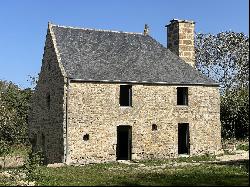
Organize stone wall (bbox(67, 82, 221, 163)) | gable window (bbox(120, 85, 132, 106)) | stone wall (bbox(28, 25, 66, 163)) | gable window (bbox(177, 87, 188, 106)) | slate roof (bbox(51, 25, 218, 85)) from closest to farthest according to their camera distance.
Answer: stone wall (bbox(67, 82, 221, 163)) < stone wall (bbox(28, 25, 66, 163)) < slate roof (bbox(51, 25, 218, 85)) < gable window (bbox(120, 85, 132, 106)) < gable window (bbox(177, 87, 188, 106))

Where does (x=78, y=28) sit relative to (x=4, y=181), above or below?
above

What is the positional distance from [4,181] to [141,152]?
931 centimetres

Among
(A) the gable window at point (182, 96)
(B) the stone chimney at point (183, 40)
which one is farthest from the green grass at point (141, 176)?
(B) the stone chimney at point (183, 40)

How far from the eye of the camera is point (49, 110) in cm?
2517

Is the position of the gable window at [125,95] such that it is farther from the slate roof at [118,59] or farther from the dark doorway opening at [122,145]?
the dark doorway opening at [122,145]

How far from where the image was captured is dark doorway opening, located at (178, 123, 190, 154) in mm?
25747

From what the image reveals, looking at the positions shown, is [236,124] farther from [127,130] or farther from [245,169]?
[245,169]

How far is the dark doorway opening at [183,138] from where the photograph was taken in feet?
84.5

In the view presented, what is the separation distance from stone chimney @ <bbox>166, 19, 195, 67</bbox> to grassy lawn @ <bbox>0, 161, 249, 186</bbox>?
941 centimetres

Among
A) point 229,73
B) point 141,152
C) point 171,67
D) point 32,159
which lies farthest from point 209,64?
point 32,159

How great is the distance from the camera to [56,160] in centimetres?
2359

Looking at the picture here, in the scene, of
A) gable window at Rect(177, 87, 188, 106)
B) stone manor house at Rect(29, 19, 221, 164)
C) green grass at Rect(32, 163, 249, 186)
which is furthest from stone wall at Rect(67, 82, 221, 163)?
green grass at Rect(32, 163, 249, 186)

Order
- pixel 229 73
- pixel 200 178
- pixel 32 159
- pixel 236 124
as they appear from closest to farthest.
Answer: pixel 200 178, pixel 32 159, pixel 236 124, pixel 229 73

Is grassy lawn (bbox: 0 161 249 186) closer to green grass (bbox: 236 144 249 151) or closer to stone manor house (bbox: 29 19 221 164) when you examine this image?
stone manor house (bbox: 29 19 221 164)
